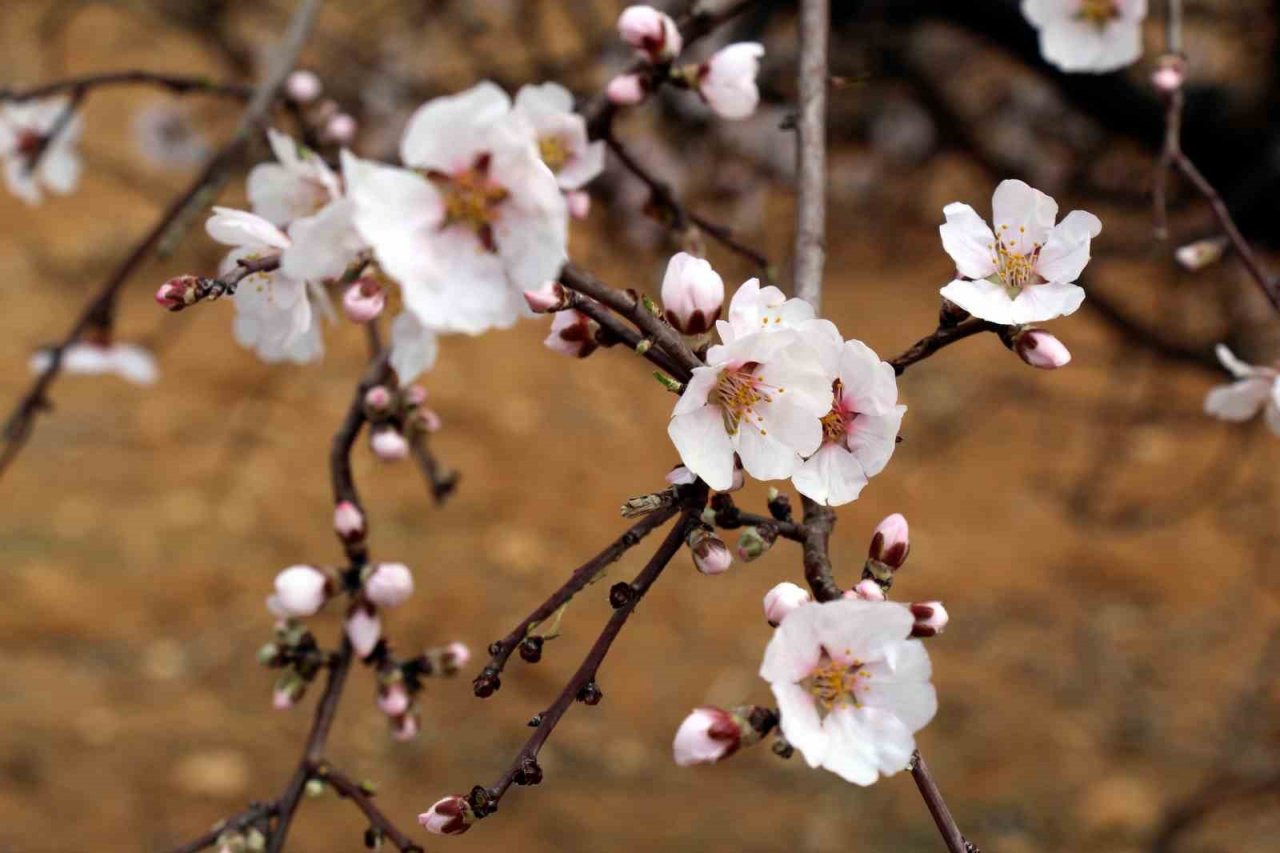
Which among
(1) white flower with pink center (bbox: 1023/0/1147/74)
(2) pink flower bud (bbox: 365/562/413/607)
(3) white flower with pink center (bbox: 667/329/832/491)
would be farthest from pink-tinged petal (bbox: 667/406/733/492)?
(1) white flower with pink center (bbox: 1023/0/1147/74)

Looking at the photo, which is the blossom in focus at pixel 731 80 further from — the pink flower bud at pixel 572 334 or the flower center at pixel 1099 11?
the flower center at pixel 1099 11

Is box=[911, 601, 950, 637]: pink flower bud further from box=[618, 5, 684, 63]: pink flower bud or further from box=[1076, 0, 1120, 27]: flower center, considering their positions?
box=[1076, 0, 1120, 27]: flower center

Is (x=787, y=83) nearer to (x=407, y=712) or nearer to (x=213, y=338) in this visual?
(x=407, y=712)

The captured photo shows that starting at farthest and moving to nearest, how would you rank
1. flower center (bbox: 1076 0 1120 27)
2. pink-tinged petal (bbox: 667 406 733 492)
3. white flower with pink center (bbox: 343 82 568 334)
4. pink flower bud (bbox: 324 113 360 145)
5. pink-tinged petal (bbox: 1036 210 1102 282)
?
pink flower bud (bbox: 324 113 360 145) → flower center (bbox: 1076 0 1120 27) → pink-tinged petal (bbox: 1036 210 1102 282) → pink-tinged petal (bbox: 667 406 733 492) → white flower with pink center (bbox: 343 82 568 334)

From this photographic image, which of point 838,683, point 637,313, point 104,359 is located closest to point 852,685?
point 838,683

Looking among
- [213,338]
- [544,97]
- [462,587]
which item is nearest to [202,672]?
[462,587]
